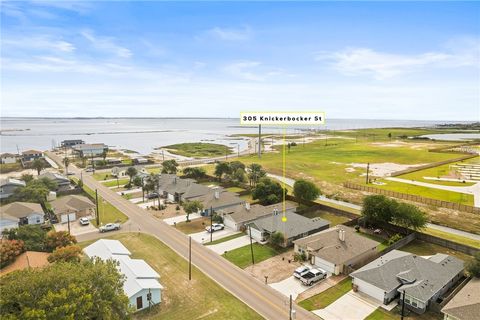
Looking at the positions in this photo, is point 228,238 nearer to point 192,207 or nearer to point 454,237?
point 192,207

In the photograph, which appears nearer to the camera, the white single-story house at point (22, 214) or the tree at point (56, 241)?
the tree at point (56, 241)

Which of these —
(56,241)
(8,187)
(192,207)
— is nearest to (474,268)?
(192,207)

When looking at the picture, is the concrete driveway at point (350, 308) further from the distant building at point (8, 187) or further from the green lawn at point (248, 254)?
the distant building at point (8, 187)

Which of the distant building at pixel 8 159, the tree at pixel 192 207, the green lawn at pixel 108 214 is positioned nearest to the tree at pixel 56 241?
the green lawn at pixel 108 214

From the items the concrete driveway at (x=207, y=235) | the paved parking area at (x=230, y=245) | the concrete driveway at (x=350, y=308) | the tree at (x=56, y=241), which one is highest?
the tree at (x=56, y=241)

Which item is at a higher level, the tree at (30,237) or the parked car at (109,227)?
the tree at (30,237)

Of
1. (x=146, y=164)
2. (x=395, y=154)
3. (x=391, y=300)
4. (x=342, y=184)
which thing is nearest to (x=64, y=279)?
(x=391, y=300)

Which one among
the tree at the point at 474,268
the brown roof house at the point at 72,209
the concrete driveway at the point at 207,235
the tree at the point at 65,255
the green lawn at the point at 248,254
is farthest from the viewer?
the brown roof house at the point at 72,209
